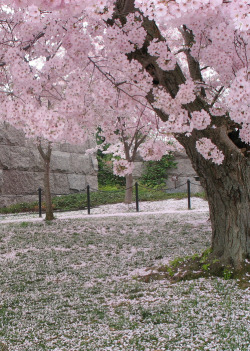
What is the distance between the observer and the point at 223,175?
Answer: 5.14m

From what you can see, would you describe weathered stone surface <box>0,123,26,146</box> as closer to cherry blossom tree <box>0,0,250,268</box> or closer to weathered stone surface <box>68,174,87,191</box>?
weathered stone surface <box>68,174,87,191</box>

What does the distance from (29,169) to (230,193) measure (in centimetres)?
1314

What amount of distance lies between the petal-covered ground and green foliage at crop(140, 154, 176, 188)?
13482 mm

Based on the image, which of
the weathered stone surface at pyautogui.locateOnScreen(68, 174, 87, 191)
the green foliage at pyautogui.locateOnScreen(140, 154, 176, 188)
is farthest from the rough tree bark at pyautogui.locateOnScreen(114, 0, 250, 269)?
the green foliage at pyautogui.locateOnScreen(140, 154, 176, 188)

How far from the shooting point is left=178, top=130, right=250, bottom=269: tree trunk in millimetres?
5113

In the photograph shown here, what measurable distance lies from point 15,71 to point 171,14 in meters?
2.40

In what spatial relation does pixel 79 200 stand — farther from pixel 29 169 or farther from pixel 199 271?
pixel 199 271

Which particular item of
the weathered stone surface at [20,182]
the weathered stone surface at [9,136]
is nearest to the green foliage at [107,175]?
the weathered stone surface at [20,182]

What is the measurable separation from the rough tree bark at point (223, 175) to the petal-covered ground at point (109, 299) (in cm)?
59

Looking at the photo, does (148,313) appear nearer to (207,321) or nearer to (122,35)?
(207,321)

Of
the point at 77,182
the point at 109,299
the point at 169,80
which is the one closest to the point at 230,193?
the point at 169,80

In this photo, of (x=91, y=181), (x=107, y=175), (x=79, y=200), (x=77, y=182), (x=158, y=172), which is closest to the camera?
(x=79, y=200)

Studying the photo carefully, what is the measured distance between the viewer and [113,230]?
9891 mm

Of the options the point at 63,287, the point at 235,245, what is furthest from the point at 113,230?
the point at 235,245
